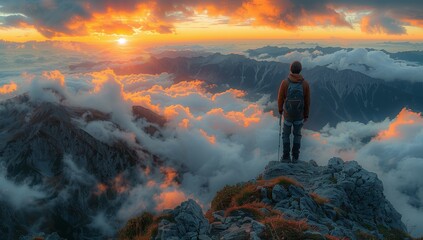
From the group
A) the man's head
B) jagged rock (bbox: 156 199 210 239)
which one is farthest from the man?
jagged rock (bbox: 156 199 210 239)

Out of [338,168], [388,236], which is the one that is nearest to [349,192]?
[338,168]

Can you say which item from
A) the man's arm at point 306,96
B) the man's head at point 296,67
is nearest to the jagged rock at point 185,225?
the man's arm at point 306,96

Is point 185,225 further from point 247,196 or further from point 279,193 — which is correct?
point 279,193

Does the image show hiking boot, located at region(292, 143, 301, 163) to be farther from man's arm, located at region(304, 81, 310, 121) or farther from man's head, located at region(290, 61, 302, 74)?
man's head, located at region(290, 61, 302, 74)

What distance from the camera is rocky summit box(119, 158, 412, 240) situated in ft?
38.3

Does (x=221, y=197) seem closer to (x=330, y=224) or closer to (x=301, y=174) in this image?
(x=330, y=224)

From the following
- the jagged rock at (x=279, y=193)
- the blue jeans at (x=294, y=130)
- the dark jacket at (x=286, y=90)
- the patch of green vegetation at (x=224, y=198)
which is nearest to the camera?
the patch of green vegetation at (x=224, y=198)

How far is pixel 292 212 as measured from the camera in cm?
1551

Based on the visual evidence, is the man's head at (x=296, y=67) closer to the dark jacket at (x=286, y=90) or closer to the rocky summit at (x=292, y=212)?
the dark jacket at (x=286, y=90)

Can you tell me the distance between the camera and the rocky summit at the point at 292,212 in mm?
11663

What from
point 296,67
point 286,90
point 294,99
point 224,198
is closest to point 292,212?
point 224,198

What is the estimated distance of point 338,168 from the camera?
24156 mm

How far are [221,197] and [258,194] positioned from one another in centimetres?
208

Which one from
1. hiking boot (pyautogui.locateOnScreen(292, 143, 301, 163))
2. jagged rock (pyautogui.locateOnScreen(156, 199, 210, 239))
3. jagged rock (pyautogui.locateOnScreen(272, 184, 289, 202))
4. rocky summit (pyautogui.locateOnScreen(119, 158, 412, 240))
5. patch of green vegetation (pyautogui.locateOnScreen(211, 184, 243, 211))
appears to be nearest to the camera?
rocky summit (pyautogui.locateOnScreen(119, 158, 412, 240))
